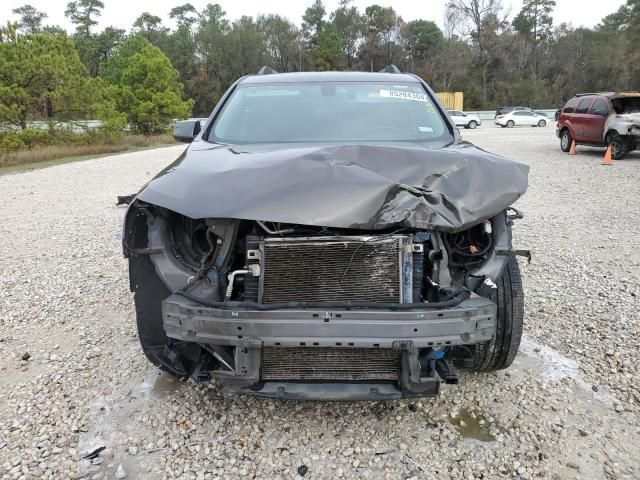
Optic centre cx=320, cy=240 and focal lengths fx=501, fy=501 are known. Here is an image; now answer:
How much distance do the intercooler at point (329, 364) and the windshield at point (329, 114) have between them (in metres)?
1.49

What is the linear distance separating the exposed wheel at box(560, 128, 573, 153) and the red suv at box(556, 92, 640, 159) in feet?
0.66

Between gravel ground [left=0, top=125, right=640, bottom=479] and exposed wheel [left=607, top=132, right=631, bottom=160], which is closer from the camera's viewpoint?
gravel ground [left=0, top=125, right=640, bottom=479]

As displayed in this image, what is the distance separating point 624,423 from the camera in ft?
8.75

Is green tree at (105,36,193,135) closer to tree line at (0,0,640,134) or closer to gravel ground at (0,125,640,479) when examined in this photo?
tree line at (0,0,640,134)

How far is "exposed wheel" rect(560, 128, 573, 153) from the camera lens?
50.8 feet

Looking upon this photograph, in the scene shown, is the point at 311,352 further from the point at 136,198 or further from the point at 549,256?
the point at 549,256

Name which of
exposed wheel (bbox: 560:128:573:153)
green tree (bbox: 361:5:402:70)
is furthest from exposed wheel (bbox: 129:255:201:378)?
green tree (bbox: 361:5:402:70)

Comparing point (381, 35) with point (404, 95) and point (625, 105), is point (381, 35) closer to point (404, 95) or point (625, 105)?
point (625, 105)

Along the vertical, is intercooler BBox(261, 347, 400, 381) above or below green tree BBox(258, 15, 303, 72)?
Result: below

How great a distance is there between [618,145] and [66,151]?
1889 cm

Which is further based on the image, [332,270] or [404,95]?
[404,95]

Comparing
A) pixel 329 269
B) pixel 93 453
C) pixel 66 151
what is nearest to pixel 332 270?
pixel 329 269

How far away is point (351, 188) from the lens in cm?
234

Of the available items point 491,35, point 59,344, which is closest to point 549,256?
point 59,344
